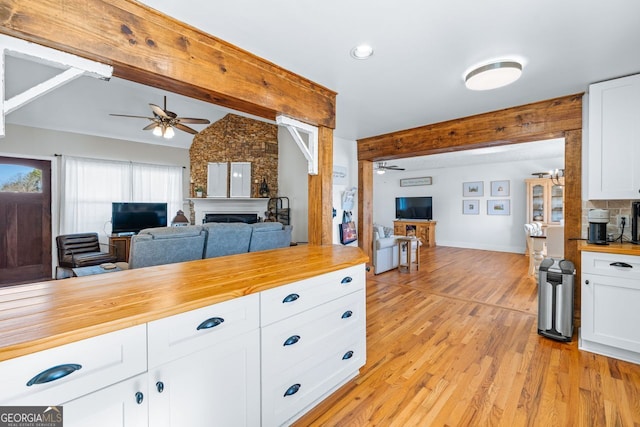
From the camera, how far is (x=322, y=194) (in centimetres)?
271

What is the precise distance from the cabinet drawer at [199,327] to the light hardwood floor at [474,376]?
33.2 inches

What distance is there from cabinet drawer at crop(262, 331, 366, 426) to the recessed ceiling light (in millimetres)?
2117

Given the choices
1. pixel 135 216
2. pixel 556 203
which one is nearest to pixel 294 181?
pixel 135 216

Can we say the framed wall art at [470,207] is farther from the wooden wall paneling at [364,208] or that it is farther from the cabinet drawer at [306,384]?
the cabinet drawer at [306,384]

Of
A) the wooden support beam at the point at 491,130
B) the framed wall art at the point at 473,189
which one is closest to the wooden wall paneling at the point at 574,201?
the wooden support beam at the point at 491,130

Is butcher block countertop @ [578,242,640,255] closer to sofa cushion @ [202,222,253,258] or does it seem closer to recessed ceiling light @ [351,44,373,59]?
recessed ceiling light @ [351,44,373,59]

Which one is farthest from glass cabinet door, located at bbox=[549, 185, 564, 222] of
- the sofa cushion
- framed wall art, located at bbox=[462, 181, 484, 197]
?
the sofa cushion

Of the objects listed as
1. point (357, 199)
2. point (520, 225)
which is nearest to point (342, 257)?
point (357, 199)

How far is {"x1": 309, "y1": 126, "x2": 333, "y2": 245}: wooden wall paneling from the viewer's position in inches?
107

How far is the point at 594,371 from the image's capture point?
2.13 meters

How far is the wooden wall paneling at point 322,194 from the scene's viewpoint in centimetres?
271

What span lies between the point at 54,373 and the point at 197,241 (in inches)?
94.0

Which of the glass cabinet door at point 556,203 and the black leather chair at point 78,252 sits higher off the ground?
the glass cabinet door at point 556,203

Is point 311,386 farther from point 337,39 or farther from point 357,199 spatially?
point 357,199
